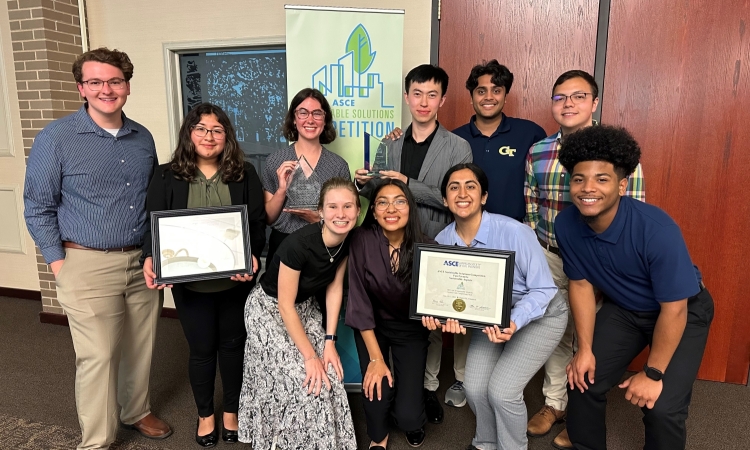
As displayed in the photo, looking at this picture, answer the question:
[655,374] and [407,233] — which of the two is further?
[407,233]

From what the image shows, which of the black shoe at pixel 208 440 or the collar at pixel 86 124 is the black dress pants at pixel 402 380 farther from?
the collar at pixel 86 124

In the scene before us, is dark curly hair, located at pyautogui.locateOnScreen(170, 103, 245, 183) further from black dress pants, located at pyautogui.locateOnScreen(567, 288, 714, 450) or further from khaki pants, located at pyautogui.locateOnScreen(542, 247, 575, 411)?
black dress pants, located at pyautogui.locateOnScreen(567, 288, 714, 450)

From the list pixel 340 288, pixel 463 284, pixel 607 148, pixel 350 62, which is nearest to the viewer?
pixel 607 148

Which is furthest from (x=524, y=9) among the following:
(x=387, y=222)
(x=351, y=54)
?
(x=387, y=222)

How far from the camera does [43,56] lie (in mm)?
3799

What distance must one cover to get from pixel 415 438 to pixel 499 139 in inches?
68.9

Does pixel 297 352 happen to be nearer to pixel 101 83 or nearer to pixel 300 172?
pixel 300 172

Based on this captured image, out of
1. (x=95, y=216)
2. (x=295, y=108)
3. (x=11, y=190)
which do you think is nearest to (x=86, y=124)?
(x=95, y=216)

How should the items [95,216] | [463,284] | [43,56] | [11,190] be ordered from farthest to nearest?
[11,190]
[43,56]
[95,216]
[463,284]

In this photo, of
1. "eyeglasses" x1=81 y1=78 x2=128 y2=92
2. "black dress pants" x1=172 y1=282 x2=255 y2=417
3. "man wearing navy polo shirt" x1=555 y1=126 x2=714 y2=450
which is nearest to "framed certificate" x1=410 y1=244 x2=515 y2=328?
"man wearing navy polo shirt" x1=555 y1=126 x2=714 y2=450

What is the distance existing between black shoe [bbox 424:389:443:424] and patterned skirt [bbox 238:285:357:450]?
555 mm

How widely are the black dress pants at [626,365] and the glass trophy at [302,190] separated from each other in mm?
1594

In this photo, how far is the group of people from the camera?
1.96 metres

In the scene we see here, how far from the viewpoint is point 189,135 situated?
2.18 metres
